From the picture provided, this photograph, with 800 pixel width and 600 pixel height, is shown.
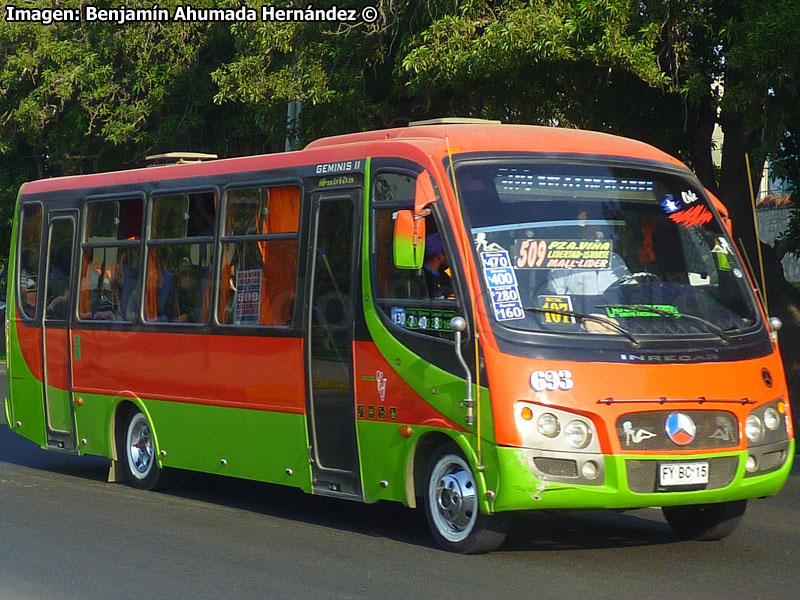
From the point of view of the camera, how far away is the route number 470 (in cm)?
800

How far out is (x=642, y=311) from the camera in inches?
332

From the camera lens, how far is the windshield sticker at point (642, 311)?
837 cm

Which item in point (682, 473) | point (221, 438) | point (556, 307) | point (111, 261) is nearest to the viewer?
point (682, 473)

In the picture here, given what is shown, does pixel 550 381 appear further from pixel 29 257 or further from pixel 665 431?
pixel 29 257

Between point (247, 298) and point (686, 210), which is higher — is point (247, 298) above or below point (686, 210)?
below

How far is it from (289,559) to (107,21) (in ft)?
54.9

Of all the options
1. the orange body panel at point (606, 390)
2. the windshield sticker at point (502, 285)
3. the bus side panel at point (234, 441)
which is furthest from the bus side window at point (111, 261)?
the orange body panel at point (606, 390)

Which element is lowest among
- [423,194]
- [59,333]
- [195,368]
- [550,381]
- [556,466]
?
[556,466]

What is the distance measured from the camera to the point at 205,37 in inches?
896

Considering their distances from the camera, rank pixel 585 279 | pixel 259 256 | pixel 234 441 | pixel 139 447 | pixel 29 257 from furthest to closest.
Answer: pixel 29 257
pixel 139 447
pixel 234 441
pixel 259 256
pixel 585 279

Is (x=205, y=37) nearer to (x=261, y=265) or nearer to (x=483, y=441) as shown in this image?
(x=261, y=265)

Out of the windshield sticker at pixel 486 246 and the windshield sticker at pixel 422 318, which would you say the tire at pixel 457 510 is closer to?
the windshield sticker at pixel 422 318

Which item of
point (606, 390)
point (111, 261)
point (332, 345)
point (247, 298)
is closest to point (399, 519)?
point (332, 345)

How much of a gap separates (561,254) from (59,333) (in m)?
6.05
